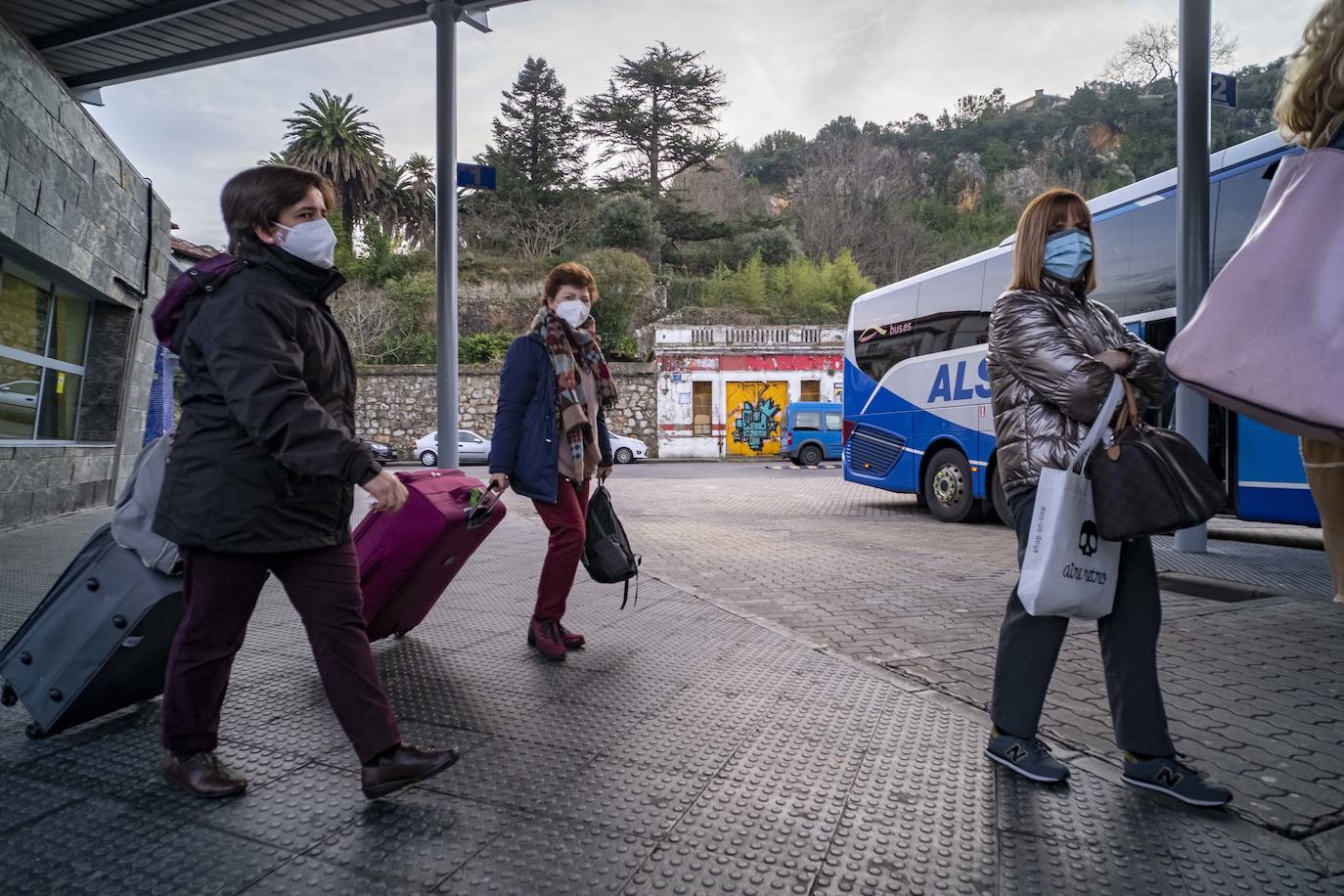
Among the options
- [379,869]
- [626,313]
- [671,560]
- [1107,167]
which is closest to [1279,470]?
[671,560]

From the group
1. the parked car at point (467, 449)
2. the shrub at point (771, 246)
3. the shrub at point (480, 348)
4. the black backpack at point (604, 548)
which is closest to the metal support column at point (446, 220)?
the black backpack at point (604, 548)

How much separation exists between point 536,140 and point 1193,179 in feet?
156

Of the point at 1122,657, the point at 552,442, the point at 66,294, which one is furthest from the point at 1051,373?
the point at 66,294

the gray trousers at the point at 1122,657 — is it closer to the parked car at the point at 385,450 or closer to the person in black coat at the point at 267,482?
the person in black coat at the point at 267,482

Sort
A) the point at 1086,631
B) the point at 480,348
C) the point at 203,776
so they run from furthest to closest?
the point at 480,348 → the point at 1086,631 → the point at 203,776

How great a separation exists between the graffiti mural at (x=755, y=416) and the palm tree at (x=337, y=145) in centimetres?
2211

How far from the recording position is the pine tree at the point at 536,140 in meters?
48.6

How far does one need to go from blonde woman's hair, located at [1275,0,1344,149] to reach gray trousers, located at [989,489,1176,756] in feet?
4.21

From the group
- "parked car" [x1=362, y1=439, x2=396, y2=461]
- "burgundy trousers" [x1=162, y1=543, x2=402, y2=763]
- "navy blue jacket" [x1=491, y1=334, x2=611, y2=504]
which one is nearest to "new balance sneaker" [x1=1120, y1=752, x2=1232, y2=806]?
"burgundy trousers" [x1=162, y1=543, x2=402, y2=763]

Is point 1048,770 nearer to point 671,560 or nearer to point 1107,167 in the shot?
point 671,560

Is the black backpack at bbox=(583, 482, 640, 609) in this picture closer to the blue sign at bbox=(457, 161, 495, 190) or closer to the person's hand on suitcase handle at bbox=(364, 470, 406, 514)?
the person's hand on suitcase handle at bbox=(364, 470, 406, 514)

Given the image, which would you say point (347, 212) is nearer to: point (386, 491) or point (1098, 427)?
point (386, 491)

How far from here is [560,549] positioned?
4.05 m

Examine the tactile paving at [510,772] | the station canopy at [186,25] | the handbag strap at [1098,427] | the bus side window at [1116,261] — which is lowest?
the tactile paving at [510,772]
